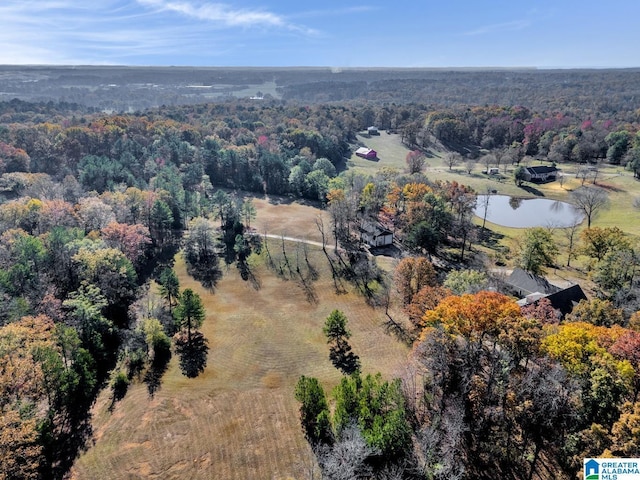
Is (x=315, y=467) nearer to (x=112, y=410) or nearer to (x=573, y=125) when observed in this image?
(x=112, y=410)

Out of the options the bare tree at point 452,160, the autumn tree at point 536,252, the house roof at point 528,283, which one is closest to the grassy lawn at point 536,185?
the bare tree at point 452,160

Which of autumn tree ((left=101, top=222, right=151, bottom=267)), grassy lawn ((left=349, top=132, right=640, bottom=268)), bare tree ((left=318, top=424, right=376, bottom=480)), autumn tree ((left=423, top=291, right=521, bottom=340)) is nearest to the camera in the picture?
bare tree ((left=318, top=424, right=376, bottom=480))

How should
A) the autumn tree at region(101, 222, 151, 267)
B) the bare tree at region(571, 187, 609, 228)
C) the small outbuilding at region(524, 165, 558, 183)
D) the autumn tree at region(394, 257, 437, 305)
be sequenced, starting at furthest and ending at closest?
1. the small outbuilding at region(524, 165, 558, 183)
2. the bare tree at region(571, 187, 609, 228)
3. the autumn tree at region(101, 222, 151, 267)
4. the autumn tree at region(394, 257, 437, 305)

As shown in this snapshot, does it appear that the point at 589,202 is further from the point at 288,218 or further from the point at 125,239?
the point at 125,239

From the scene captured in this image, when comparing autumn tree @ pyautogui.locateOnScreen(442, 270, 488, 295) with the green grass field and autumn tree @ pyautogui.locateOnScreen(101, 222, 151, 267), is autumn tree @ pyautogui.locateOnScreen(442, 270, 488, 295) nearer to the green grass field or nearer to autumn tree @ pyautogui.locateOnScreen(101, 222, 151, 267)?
the green grass field

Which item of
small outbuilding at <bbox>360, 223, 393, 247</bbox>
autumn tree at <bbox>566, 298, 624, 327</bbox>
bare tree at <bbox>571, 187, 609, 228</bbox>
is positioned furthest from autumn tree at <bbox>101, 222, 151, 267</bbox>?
bare tree at <bbox>571, 187, 609, 228</bbox>

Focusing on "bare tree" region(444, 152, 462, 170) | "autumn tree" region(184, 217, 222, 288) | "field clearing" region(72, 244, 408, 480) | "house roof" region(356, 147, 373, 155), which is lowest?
"field clearing" region(72, 244, 408, 480)

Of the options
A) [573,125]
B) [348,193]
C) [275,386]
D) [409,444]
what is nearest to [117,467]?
[275,386]
